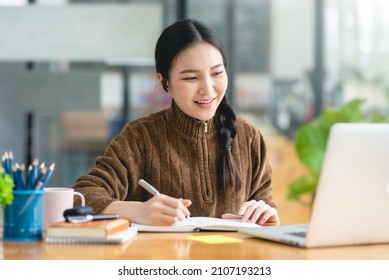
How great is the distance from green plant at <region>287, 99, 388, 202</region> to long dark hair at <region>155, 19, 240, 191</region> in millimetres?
2347

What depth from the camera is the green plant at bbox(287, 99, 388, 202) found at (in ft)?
15.5

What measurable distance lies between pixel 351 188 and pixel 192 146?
92 centimetres

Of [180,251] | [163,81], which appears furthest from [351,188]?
[163,81]

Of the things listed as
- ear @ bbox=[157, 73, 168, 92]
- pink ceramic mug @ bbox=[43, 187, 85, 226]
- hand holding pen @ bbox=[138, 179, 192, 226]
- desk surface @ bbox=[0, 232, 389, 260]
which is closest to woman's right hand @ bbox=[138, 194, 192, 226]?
hand holding pen @ bbox=[138, 179, 192, 226]

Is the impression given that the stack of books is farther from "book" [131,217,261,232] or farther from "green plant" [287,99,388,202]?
"green plant" [287,99,388,202]

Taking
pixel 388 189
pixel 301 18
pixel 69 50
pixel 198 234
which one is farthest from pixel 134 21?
pixel 388 189

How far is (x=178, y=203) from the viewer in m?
1.85

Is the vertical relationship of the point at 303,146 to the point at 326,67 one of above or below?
below

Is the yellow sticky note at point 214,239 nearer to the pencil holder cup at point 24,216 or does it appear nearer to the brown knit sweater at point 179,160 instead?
the pencil holder cup at point 24,216

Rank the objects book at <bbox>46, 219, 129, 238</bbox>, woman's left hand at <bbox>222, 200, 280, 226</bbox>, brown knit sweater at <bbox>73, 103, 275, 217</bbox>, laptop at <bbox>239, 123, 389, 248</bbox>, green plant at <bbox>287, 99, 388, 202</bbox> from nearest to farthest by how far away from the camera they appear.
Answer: laptop at <bbox>239, 123, 389, 248</bbox> < book at <bbox>46, 219, 129, 238</bbox> < woman's left hand at <bbox>222, 200, 280, 226</bbox> < brown knit sweater at <bbox>73, 103, 275, 217</bbox> < green plant at <bbox>287, 99, 388, 202</bbox>
